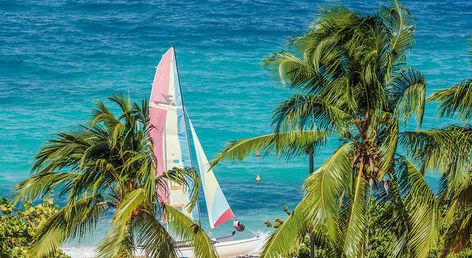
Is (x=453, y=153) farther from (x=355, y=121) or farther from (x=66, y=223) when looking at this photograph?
(x=66, y=223)

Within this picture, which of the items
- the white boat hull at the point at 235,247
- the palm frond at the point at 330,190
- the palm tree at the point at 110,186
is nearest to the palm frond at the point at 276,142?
the palm frond at the point at 330,190

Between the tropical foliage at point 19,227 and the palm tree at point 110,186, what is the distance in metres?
0.67

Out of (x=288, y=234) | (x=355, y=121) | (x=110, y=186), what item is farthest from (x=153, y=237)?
(x=355, y=121)

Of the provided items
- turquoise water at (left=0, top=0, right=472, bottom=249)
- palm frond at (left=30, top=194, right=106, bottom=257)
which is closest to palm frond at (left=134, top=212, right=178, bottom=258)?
palm frond at (left=30, top=194, right=106, bottom=257)

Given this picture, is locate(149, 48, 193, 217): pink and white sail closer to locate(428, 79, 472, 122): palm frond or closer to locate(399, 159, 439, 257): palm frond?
locate(428, 79, 472, 122): palm frond

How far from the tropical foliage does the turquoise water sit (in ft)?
57.9

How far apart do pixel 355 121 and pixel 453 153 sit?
171cm

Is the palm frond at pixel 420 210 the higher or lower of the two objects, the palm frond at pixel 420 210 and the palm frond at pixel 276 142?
the lower

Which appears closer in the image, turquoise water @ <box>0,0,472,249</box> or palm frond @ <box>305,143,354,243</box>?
palm frond @ <box>305,143,354,243</box>

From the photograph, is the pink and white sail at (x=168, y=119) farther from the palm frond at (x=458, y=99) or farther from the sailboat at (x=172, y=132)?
the palm frond at (x=458, y=99)

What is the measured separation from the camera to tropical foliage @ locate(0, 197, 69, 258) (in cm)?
1681

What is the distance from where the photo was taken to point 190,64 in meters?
54.4

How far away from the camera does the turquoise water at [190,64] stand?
41.5m

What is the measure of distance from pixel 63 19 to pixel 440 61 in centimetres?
2260
